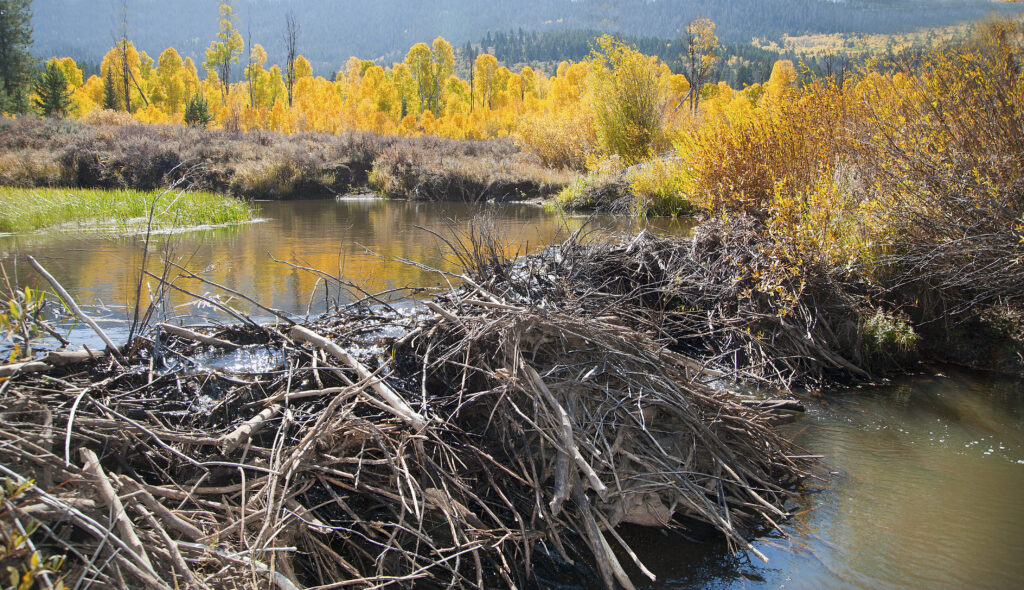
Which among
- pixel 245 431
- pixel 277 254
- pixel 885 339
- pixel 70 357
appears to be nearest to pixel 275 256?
pixel 277 254

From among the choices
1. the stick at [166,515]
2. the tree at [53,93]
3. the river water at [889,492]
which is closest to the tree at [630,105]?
the river water at [889,492]

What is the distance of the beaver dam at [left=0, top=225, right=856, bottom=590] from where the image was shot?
2.64 meters

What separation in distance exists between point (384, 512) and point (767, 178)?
27.3 feet

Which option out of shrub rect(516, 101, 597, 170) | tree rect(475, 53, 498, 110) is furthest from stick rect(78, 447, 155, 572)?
tree rect(475, 53, 498, 110)

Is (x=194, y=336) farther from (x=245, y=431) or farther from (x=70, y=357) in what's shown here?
(x=245, y=431)

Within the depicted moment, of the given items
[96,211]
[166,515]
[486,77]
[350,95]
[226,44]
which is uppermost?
[486,77]

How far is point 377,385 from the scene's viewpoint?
3719 mm

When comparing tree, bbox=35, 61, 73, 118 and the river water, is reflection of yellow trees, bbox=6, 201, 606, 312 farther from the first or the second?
tree, bbox=35, 61, 73, 118

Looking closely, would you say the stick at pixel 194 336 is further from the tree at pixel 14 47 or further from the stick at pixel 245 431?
the tree at pixel 14 47

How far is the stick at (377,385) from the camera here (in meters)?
3.49

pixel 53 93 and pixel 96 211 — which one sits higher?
pixel 53 93

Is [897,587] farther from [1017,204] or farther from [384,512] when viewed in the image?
[1017,204]

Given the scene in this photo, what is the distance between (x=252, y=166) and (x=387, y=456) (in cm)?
2750

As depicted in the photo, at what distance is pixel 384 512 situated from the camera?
350cm
